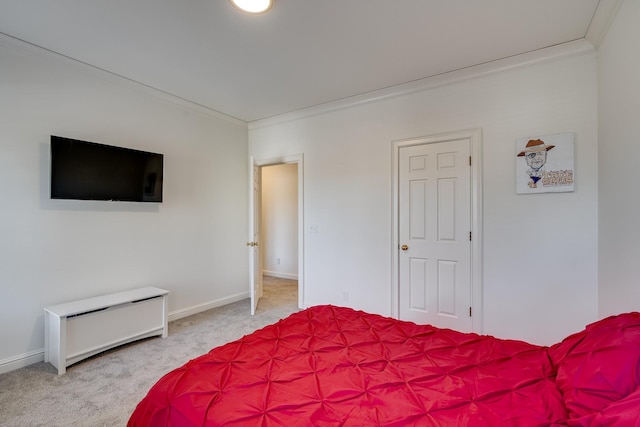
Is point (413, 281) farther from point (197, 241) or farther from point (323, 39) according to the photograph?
point (197, 241)

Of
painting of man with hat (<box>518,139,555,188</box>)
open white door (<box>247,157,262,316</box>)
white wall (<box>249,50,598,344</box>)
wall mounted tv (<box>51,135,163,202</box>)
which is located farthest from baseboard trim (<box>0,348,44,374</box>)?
painting of man with hat (<box>518,139,555,188</box>)

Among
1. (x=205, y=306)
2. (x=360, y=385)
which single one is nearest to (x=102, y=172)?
(x=205, y=306)

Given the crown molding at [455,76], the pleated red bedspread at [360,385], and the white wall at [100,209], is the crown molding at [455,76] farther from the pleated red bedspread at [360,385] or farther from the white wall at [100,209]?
the pleated red bedspread at [360,385]

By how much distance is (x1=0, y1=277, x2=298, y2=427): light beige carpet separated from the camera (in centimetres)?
187

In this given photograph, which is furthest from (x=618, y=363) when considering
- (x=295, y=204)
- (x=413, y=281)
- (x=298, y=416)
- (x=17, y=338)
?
(x=295, y=204)

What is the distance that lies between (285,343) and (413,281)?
194 centimetres

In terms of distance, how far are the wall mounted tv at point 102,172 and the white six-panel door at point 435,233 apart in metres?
2.80

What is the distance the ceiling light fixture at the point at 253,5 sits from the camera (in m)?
1.93

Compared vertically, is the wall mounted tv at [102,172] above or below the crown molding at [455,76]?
below

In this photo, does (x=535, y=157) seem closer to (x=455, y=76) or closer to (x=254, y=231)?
(x=455, y=76)

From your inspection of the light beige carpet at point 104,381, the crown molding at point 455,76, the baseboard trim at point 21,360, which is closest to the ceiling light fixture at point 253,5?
the crown molding at point 455,76

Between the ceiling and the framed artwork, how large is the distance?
31.1 inches

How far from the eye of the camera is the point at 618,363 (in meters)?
0.96

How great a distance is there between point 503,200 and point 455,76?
1.29 meters
